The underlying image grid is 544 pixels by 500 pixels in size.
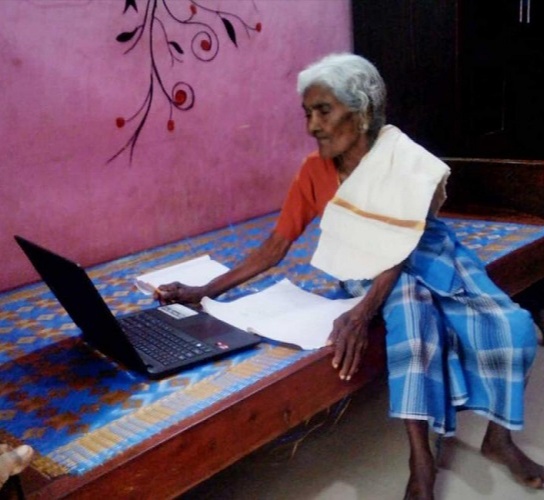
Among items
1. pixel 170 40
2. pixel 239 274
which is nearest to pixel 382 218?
pixel 239 274

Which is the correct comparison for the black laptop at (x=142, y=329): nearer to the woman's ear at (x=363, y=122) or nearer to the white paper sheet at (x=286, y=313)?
the white paper sheet at (x=286, y=313)

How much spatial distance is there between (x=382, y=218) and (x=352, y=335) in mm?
308

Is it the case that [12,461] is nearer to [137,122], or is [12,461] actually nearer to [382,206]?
[382,206]

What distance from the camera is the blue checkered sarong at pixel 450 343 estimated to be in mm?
1371

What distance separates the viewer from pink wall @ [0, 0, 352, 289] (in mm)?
1917

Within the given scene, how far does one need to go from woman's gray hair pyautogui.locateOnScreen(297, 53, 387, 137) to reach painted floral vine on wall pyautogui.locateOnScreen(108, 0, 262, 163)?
78 cm

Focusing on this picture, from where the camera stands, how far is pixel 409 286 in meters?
1.46

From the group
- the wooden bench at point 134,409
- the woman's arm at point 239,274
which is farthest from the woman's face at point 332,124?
the wooden bench at point 134,409

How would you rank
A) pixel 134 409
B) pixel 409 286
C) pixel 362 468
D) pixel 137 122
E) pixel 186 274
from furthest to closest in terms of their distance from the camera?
1. pixel 137 122
2. pixel 186 274
3. pixel 362 468
4. pixel 409 286
5. pixel 134 409

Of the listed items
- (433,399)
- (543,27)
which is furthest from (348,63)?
(543,27)

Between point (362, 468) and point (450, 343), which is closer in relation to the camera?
point (450, 343)

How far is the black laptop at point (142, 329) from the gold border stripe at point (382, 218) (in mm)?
393

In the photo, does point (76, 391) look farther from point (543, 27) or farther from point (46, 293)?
point (543, 27)

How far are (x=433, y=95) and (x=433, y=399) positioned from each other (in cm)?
154
